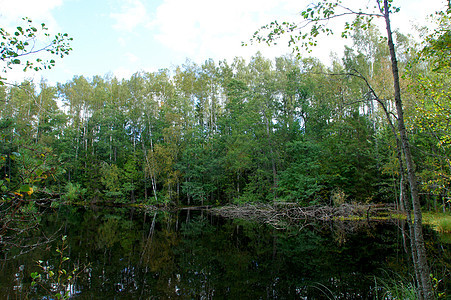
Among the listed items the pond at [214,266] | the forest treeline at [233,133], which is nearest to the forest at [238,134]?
the forest treeline at [233,133]

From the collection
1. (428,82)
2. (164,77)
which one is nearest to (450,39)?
(428,82)

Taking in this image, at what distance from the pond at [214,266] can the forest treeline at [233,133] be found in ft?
27.3

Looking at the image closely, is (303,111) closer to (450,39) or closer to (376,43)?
(376,43)

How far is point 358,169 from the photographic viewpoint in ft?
68.1

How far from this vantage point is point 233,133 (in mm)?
27234

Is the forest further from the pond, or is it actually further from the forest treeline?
the pond

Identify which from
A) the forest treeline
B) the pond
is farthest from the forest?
the pond

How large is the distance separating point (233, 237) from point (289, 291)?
641 centimetres

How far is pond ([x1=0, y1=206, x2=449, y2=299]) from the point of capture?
5.67m

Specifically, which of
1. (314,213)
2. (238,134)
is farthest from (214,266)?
(238,134)

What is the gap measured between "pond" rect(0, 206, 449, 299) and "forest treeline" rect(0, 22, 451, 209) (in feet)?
27.3

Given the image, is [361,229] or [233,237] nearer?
[233,237]

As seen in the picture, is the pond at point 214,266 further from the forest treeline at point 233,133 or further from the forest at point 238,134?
the forest treeline at point 233,133

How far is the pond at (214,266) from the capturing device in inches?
223
